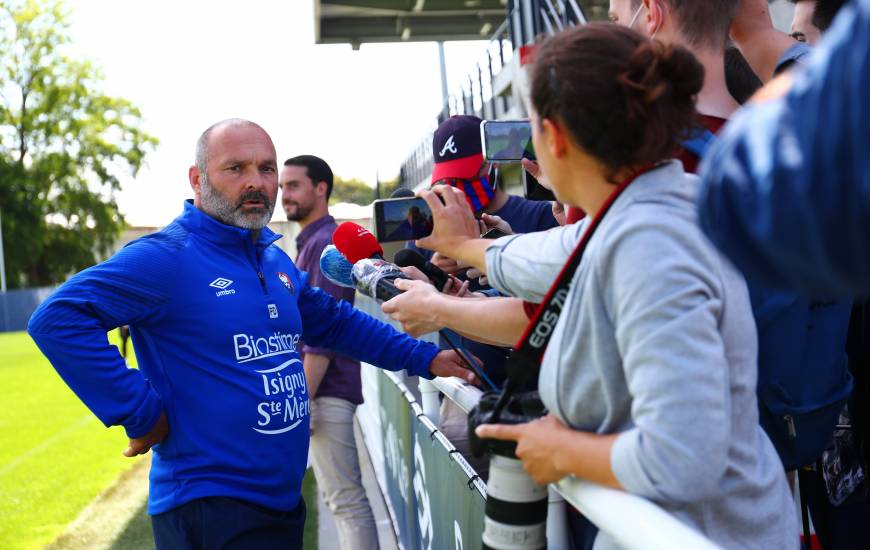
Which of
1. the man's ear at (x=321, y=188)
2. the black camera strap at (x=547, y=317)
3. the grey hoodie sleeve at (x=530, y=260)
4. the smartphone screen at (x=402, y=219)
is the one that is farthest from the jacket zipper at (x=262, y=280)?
the man's ear at (x=321, y=188)

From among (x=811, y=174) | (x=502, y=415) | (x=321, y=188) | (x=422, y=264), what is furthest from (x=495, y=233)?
(x=321, y=188)

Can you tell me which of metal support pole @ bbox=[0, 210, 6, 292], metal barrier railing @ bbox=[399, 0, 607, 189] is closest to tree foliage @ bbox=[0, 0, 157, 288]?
metal support pole @ bbox=[0, 210, 6, 292]

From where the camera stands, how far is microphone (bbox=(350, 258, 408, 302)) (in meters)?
2.07

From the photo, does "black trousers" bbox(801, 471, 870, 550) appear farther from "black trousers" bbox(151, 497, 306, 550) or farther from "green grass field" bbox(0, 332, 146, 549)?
"green grass field" bbox(0, 332, 146, 549)

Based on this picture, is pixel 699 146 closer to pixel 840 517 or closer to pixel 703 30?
pixel 703 30

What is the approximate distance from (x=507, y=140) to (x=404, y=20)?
15789 mm

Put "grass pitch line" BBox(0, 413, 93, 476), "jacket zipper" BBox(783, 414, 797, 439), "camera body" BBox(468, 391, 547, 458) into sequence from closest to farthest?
"camera body" BBox(468, 391, 547, 458), "jacket zipper" BBox(783, 414, 797, 439), "grass pitch line" BBox(0, 413, 93, 476)

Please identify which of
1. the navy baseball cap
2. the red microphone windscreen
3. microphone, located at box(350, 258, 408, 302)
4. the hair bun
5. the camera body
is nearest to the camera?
the hair bun

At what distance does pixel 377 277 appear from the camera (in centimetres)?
211

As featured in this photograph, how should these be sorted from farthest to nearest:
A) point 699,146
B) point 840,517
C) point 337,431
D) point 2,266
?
1. point 2,266
2. point 337,431
3. point 840,517
4. point 699,146

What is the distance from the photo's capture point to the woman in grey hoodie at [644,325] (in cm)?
109

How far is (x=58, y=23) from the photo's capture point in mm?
46281

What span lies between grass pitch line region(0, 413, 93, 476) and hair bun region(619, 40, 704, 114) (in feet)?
29.1

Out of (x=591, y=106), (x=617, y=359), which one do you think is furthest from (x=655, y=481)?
(x=591, y=106)
